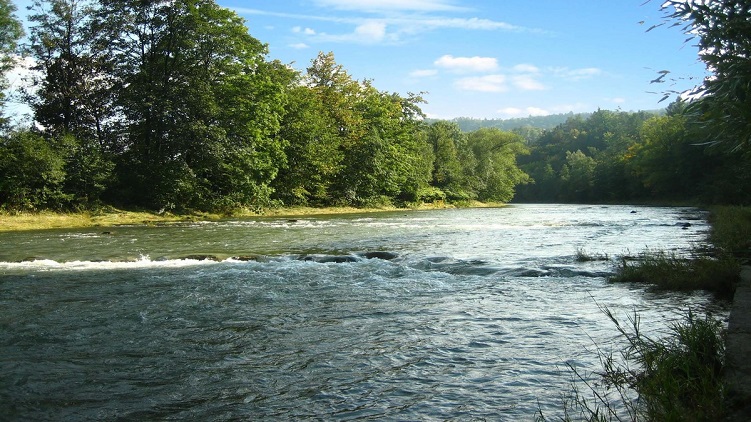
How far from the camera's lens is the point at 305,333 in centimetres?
689

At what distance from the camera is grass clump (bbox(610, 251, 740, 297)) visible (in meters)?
8.84

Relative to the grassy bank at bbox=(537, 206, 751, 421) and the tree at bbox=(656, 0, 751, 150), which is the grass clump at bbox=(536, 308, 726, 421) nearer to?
the grassy bank at bbox=(537, 206, 751, 421)

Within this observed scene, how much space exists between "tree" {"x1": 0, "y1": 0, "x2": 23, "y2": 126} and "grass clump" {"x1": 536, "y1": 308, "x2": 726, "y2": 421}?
33235 millimetres

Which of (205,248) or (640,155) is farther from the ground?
(640,155)

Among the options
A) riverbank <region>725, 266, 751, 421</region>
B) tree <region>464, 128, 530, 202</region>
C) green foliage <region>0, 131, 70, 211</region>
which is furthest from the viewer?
tree <region>464, 128, 530, 202</region>

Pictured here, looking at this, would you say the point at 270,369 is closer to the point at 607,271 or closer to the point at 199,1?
the point at 607,271

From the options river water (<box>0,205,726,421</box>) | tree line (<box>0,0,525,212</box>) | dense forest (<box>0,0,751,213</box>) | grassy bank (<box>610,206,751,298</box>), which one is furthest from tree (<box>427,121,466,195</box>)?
grassy bank (<box>610,206,751,298</box>)

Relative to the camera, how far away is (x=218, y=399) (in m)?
4.69

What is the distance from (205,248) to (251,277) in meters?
6.03

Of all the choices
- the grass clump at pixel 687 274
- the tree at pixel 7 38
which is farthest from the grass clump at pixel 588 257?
the tree at pixel 7 38

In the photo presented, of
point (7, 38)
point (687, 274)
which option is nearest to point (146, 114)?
point (7, 38)

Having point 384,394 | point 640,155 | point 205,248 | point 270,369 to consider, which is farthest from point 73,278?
point 640,155

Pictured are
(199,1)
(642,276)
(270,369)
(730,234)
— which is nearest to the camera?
(270,369)

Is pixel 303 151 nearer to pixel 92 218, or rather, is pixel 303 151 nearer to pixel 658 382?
pixel 92 218
